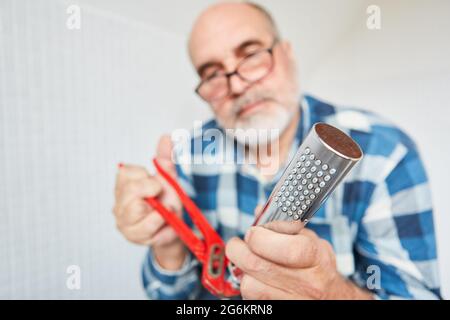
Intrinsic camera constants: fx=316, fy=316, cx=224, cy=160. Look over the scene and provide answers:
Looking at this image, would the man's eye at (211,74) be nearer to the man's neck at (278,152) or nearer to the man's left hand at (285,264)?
the man's neck at (278,152)

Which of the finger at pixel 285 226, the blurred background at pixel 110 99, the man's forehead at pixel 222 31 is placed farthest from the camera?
the man's forehead at pixel 222 31

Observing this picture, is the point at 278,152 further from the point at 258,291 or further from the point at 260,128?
the point at 258,291

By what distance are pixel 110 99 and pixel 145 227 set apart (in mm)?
206

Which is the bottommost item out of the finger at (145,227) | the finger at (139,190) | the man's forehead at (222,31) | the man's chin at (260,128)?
the finger at (145,227)

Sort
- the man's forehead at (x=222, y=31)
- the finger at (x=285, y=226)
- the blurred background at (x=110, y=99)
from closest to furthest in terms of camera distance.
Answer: the finger at (x=285, y=226), the blurred background at (x=110, y=99), the man's forehead at (x=222, y=31)

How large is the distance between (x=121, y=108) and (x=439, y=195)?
61cm

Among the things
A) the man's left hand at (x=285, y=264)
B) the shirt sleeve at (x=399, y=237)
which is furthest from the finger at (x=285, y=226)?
the shirt sleeve at (x=399, y=237)

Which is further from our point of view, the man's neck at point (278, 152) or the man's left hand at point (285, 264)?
the man's neck at point (278, 152)

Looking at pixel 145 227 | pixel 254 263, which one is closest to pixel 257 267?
pixel 254 263

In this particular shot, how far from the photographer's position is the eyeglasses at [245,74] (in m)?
0.51

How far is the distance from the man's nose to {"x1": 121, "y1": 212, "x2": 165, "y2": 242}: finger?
233 mm

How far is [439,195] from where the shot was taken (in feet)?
1.99
